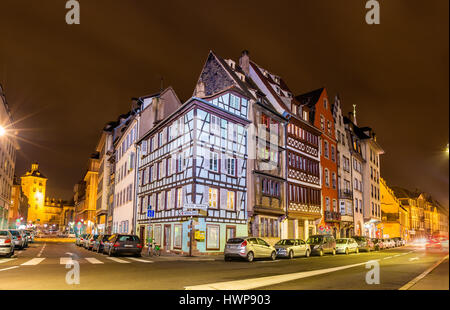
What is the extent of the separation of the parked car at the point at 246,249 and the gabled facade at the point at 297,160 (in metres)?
12.2

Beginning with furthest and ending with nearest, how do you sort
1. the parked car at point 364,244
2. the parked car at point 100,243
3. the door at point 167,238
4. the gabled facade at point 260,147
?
the parked car at point 364,244 → the gabled facade at point 260,147 → the door at point 167,238 → the parked car at point 100,243

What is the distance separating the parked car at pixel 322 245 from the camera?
29.1 m

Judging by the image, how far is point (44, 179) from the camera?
166 m

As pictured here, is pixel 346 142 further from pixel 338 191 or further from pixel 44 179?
pixel 44 179

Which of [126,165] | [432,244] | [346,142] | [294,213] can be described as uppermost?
[346,142]

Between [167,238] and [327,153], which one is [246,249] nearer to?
[167,238]

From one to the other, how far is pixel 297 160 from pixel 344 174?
11890 millimetres

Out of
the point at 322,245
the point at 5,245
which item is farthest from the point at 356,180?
the point at 5,245

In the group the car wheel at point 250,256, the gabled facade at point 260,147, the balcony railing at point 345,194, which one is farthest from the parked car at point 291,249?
the balcony railing at point 345,194

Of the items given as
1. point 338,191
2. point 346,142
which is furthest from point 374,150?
point 338,191

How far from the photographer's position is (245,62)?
40.7 m

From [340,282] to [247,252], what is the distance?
1124cm

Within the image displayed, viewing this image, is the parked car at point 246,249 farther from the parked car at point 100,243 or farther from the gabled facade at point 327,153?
the gabled facade at point 327,153

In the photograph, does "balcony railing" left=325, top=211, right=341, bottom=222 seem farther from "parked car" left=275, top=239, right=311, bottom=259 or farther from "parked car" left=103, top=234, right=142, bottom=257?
"parked car" left=103, top=234, right=142, bottom=257
